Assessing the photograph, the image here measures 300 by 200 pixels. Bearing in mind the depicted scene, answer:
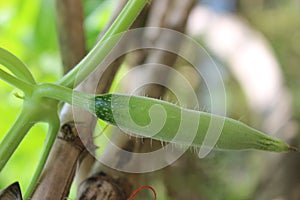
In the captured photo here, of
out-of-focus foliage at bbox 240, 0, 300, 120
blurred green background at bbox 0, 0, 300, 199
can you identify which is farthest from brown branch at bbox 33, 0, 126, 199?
out-of-focus foliage at bbox 240, 0, 300, 120

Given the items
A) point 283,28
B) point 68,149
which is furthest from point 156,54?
point 283,28

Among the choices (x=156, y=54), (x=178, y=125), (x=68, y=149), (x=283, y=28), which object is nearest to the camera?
(x=178, y=125)

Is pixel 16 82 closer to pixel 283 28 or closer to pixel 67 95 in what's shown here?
pixel 67 95

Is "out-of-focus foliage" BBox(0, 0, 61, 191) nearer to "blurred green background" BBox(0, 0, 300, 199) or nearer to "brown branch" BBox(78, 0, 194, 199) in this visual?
"blurred green background" BBox(0, 0, 300, 199)

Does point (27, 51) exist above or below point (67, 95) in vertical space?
above

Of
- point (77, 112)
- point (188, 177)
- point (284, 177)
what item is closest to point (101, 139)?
point (77, 112)

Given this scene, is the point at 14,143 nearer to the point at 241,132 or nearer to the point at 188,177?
the point at 241,132

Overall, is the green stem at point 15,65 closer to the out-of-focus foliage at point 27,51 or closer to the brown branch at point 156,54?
the brown branch at point 156,54

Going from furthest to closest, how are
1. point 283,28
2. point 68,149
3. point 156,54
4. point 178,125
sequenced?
point 283,28
point 156,54
point 68,149
point 178,125
